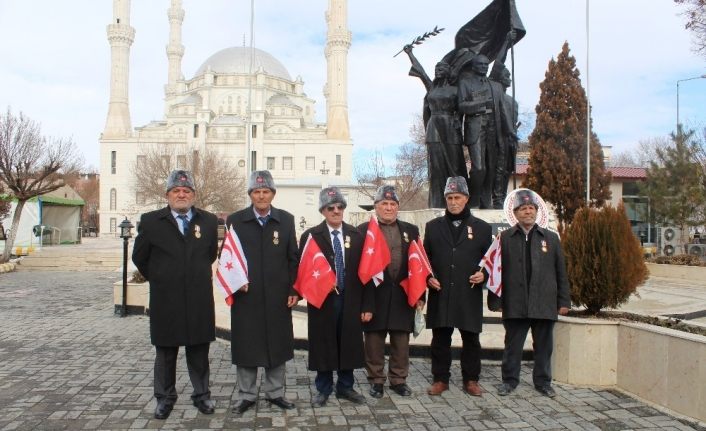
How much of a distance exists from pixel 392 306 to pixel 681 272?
12663mm

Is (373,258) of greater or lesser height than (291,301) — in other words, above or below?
above

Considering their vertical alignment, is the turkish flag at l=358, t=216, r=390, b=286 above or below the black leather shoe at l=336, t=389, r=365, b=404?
above

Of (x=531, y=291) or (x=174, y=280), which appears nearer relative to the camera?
(x=174, y=280)

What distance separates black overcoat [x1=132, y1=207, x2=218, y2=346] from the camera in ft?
15.4

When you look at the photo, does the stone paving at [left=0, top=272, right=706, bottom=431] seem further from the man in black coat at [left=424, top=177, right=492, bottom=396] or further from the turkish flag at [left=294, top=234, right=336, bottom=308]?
the turkish flag at [left=294, top=234, right=336, bottom=308]

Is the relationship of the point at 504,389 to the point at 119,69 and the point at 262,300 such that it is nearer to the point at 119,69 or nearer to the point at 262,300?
the point at 262,300

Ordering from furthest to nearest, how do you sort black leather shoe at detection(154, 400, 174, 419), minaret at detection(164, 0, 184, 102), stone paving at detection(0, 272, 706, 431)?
minaret at detection(164, 0, 184, 102) < black leather shoe at detection(154, 400, 174, 419) < stone paving at detection(0, 272, 706, 431)

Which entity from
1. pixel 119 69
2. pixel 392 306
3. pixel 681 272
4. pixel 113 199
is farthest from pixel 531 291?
pixel 113 199

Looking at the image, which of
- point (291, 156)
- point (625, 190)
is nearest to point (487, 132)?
point (625, 190)

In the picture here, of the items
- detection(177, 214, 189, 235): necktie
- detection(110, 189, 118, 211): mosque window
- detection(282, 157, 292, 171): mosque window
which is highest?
detection(282, 157, 292, 171): mosque window

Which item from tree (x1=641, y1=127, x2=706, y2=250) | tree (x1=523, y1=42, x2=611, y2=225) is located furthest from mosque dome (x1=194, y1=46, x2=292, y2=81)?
tree (x1=641, y1=127, x2=706, y2=250)

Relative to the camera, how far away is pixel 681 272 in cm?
1492

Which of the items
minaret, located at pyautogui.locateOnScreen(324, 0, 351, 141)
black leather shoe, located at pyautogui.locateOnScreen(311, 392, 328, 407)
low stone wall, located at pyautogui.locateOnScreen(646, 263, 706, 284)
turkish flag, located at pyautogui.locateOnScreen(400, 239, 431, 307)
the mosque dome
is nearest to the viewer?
black leather shoe, located at pyautogui.locateOnScreen(311, 392, 328, 407)

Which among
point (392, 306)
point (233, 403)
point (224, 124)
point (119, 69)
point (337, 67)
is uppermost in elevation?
point (337, 67)
